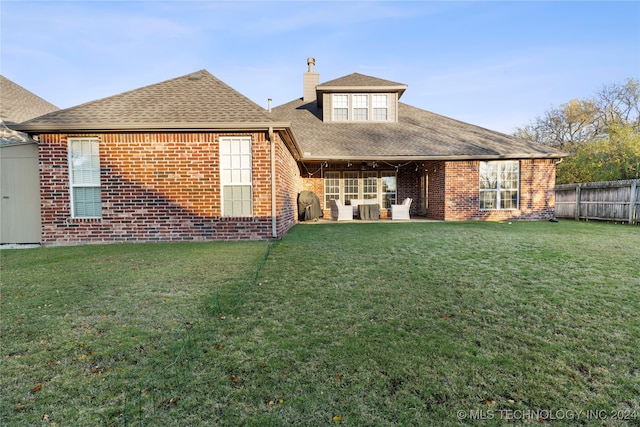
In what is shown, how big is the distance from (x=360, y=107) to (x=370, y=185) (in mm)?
3821

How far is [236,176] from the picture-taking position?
7281mm

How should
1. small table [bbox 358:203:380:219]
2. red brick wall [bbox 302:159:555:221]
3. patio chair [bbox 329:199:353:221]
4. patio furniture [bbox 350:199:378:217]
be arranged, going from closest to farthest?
1. red brick wall [bbox 302:159:555:221]
2. patio chair [bbox 329:199:353:221]
3. small table [bbox 358:203:380:219]
4. patio furniture [bbox 350:199:378:217]

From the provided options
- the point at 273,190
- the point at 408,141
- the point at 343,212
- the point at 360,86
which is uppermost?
the point at 360,86

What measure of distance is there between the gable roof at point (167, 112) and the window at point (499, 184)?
8.90 m

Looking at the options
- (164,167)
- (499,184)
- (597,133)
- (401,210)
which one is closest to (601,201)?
(499,184)

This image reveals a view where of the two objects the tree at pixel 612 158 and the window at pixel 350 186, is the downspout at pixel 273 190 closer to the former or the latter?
the window at pixel 350 186

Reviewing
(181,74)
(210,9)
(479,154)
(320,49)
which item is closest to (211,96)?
(181,74)

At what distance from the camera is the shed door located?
23.2 ft

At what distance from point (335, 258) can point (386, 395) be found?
11.2 ft

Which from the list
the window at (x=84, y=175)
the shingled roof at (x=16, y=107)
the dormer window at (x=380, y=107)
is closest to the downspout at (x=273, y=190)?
the window at (x=84, y=175)

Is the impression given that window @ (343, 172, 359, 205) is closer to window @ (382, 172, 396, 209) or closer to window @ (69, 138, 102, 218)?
window @ (382, 172, 396, 209)

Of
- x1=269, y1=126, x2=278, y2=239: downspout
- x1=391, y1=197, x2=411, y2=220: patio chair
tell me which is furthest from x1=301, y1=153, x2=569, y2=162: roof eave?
x1=269, y1=126, x2=278, y2=239: downspout

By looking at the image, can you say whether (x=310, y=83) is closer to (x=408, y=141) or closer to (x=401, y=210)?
(x=408, y=141)

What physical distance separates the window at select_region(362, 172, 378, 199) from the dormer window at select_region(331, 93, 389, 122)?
2749 mm
